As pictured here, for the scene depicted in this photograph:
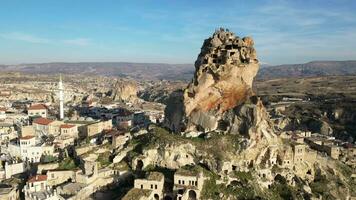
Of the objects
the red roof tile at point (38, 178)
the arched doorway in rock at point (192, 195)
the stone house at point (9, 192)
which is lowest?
the stone house at point (9, 192)

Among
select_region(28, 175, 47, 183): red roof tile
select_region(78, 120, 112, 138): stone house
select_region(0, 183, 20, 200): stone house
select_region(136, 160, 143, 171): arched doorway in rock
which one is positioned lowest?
select_region(0, 183, 20, 200): stone house

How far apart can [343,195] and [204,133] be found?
69.3 feet

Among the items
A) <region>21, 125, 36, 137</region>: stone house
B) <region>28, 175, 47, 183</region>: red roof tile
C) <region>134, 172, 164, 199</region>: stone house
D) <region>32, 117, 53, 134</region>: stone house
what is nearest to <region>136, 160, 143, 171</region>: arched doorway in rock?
<region>134, 172, 164, 199</region>: stone house

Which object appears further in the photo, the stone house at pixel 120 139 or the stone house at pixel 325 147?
the stone house at pixel 325 147

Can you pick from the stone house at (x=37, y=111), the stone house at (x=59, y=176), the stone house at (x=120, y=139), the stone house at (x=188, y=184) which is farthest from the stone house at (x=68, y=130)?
the stone house at (x=188, y=184)

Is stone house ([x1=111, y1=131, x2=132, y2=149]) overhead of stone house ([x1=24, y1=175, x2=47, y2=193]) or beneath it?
overhead

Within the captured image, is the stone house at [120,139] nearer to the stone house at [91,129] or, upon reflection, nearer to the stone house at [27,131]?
the stone house at [91,129]

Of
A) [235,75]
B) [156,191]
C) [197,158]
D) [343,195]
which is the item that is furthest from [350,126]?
[156,191]

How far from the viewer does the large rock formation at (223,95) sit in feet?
185

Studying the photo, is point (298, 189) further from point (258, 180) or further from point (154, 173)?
point (154, 173)

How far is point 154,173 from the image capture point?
159 feet

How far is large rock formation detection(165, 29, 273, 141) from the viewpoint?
56.5 m

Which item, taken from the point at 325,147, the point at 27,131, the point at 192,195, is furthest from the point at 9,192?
the point at 325,147

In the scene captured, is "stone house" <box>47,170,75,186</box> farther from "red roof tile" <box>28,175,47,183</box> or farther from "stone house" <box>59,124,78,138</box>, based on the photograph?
"stone house" <box>59,124,78,138</box>
